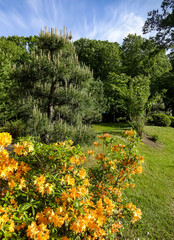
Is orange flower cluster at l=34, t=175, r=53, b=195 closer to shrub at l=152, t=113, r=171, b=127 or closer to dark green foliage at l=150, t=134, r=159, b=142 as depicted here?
dark green foliage at l=150, t=134, r=159, b=142

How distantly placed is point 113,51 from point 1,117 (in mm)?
16514

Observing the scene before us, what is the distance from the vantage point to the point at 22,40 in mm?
18844

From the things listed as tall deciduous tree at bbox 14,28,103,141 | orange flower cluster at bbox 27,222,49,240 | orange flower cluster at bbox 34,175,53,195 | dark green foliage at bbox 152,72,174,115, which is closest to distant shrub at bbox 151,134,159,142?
tall deciduous tree at bbox 14,28,103,141

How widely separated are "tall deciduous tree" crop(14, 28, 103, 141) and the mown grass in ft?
8.25

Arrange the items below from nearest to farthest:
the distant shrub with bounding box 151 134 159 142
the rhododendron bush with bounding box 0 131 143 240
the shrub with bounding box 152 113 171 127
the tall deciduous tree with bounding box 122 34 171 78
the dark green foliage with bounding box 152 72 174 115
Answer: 1. the rhododendron bush with bounding box 0 131 143 240
2. the distant shrub with bounding box 151 134 159 142
3. the shrub with bounding box 152 113 171 127
4. the dark green foliage with bounding box 152 72 174 115
5. the tall deciduous tree with bounding box 122 34 171 78

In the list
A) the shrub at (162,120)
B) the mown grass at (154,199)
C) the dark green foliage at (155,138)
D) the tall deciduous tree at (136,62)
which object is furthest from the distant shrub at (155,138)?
the tall deciduous tree at (136,62)

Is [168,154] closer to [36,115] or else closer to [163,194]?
[163,194]

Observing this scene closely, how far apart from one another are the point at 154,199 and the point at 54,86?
15.4 feet

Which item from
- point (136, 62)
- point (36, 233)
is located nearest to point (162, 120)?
point (136, 62)

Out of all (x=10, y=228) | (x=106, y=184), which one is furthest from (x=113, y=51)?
(x=10, y=228)

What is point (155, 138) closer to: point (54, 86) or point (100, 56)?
point (54, 86)

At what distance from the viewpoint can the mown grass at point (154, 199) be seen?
2859 millimetres

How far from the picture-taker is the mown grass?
286 centimetres

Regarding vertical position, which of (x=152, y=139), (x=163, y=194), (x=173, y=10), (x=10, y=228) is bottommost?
(x=163, y=194)
